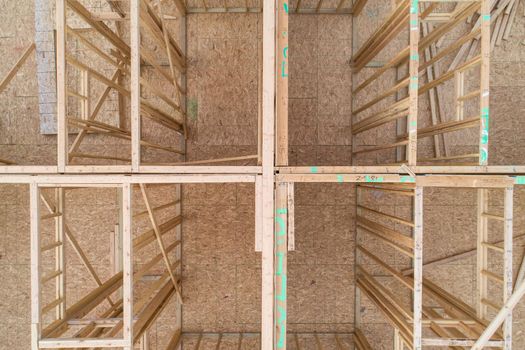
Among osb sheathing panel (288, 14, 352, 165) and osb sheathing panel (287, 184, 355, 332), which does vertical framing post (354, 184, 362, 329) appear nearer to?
osb sheathing panel (287, 184, 355, 332)

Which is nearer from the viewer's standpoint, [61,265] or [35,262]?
[35,262]

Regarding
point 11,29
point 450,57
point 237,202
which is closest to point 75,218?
point 237,202

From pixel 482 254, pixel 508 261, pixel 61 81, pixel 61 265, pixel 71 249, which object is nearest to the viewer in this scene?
pixel 61 81

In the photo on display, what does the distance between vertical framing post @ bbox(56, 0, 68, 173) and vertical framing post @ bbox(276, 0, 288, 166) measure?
1.60 m

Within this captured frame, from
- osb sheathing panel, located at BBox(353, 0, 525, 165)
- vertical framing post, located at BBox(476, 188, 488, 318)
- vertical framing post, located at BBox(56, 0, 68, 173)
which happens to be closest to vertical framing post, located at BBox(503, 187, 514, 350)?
vertical framing post, located at BBox(476, 188, 488, 318)

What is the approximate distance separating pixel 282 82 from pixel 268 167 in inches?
26.2

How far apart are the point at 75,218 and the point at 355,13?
15.7 ft

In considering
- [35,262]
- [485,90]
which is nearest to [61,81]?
[35,262]

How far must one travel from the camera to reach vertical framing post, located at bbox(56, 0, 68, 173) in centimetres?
209

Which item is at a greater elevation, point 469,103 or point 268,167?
point 469,103

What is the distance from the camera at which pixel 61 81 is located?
210cm

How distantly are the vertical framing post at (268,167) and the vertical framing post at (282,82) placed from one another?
0.33 ft

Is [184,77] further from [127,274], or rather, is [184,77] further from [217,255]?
[127,274]

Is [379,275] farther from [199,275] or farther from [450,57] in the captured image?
[450,57]
